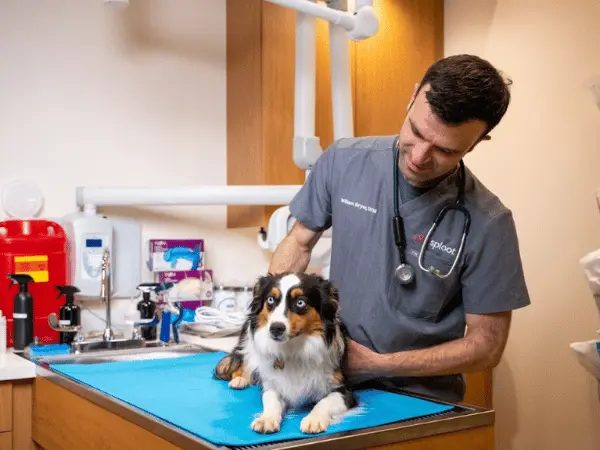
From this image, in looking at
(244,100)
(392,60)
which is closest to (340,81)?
(244,100)

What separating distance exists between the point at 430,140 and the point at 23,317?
4.70 ft

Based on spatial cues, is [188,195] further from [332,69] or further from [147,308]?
[332,69]

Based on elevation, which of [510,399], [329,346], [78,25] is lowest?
[510,399]

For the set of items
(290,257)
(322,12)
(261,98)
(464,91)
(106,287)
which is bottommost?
Answer: (106,287)

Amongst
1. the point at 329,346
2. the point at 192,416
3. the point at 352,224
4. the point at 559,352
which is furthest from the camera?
the point at 559,352

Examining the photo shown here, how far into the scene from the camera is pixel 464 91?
145 cm

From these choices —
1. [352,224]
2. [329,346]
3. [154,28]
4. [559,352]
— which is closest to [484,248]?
[352,224]

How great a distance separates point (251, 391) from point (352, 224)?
0.43 metres

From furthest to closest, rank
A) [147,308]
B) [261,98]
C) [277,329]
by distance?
[261,98], [147,308], [277,329]

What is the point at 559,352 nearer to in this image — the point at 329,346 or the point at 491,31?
the point at 491,31

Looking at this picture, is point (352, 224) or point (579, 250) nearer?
point (352, 224)

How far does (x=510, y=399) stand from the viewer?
302 centimetres

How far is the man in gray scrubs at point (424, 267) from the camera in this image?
157 centimetres

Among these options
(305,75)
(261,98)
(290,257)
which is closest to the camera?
(290,257)
